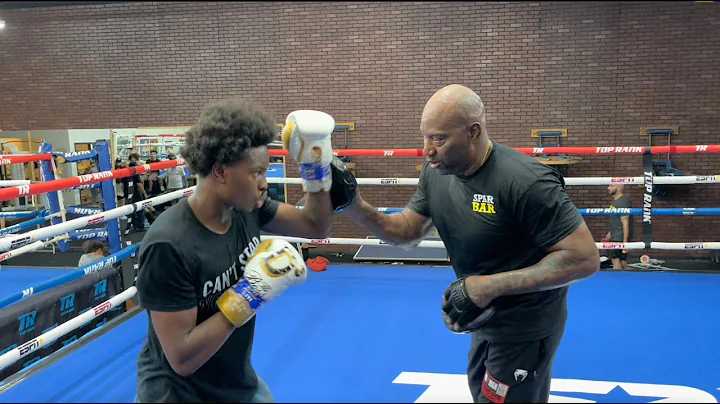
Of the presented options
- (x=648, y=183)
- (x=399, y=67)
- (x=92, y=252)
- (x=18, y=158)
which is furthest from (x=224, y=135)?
(x=399, y=67)

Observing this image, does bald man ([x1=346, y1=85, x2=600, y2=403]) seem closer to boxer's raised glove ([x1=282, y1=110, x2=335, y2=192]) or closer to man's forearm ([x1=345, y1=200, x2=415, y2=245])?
man's forearm ([x1=345, y1=200, x2=415, y2=245])

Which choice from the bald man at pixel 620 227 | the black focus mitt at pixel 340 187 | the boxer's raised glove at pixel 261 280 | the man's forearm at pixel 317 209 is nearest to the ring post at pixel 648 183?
the bald man at pixel 620 227

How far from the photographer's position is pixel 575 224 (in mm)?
1759

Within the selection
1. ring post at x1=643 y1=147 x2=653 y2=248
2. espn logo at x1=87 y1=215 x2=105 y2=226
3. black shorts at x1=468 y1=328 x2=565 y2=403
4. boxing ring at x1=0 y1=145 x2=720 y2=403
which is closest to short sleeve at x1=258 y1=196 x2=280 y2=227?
boxing ring at x1=0 y1=145 x2=720 y2=403

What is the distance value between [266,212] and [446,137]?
0.73 meters

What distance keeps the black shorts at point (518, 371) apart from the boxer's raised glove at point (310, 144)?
94 cm

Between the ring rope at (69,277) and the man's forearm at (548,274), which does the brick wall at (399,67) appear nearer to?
the ring rope at (69,277)

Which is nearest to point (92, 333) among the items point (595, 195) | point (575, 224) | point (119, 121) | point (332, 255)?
point (575, 224)

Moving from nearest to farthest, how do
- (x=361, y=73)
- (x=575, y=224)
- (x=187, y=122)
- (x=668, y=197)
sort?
(x=575, y=224) < (x=668, y=197) < (x=361, y=73) < (x=187, y=122)

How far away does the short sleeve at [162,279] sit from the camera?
131 cm

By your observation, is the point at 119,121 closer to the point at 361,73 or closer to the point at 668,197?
the point at 361,73

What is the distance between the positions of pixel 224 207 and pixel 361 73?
663 cm

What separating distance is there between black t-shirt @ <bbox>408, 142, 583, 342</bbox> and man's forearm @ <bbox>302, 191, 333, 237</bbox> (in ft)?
1.61

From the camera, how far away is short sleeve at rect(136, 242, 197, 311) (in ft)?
4.28
